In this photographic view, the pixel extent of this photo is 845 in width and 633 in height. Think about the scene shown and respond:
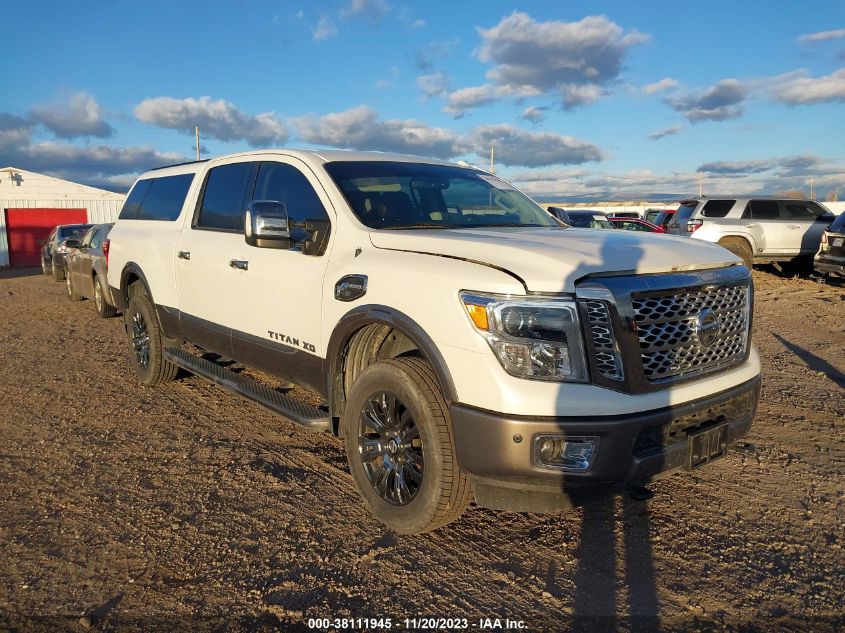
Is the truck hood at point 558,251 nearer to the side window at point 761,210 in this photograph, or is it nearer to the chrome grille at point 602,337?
the chrome grille at point 602,337

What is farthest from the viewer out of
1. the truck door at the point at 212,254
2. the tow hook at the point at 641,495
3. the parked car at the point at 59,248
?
the parked car at the point at 59,248

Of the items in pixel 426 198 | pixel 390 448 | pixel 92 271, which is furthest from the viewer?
pixel 92 271

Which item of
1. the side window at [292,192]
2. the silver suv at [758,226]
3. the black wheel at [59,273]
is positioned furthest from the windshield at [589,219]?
the side window at [292,192]

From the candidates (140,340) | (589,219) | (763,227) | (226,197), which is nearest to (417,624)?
(226,197)

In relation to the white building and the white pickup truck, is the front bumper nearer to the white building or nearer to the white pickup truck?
the white pickup truck

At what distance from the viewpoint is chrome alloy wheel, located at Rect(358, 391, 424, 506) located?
3.37 metres

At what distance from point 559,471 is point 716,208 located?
1451cm

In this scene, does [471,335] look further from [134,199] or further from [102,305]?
[102,305]

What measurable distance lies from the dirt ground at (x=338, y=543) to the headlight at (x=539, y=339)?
0.98 metres

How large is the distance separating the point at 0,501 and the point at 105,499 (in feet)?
1.90

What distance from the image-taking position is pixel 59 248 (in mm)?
16719

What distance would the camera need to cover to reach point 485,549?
3375mm

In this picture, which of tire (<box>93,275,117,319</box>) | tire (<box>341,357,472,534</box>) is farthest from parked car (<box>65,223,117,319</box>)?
tire (<box>341,357,472,534</box>)

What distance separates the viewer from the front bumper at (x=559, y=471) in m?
2.86
